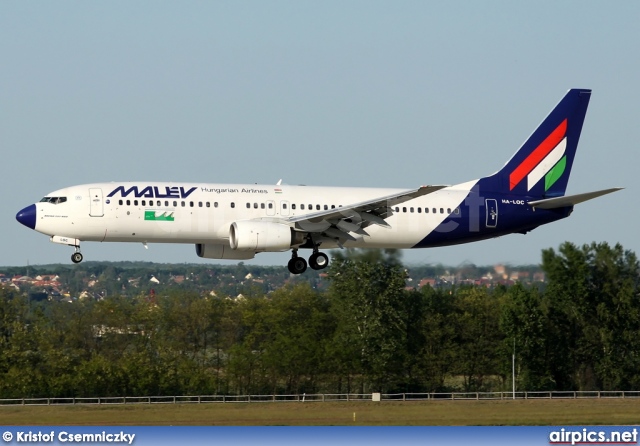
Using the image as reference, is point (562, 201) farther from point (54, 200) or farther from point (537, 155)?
point (54, 200)

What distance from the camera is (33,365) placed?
99500 millimetres

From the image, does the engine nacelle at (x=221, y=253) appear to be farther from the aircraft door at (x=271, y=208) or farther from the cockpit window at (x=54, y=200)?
the cockpit window at (x=54, y=200)

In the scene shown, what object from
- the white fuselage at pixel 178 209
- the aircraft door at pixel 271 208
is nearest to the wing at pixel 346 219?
the white fuselage at pixel 178 209

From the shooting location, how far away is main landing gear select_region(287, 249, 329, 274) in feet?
184

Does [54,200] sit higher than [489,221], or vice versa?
[54,200]

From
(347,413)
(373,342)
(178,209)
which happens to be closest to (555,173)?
(178,209)

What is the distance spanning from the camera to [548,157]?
6134 cm

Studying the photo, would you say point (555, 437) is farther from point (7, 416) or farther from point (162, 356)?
point (162, 356)

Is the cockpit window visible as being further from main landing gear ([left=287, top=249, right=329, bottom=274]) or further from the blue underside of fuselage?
the blue underside of fuselage

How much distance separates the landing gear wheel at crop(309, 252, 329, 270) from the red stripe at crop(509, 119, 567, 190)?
10.5m

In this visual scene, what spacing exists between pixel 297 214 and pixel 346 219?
236 centimetres

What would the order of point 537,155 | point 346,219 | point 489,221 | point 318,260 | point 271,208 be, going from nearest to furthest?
point 346,219
point 271,208
point 318,260
point 489,221
point 537,155

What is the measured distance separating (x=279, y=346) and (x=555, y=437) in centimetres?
5349

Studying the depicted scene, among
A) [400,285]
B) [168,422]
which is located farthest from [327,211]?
[400,285]
